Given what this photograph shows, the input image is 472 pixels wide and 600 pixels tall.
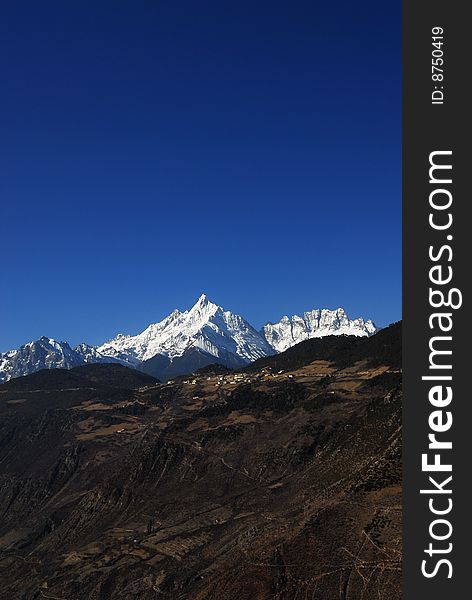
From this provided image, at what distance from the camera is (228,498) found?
375 feet

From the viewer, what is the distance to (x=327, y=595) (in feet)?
174

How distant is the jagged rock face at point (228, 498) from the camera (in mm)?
59688

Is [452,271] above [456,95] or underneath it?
underneath

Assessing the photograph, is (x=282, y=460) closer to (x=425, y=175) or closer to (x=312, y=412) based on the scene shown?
(x=312, y=412)

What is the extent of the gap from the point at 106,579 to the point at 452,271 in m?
89.5

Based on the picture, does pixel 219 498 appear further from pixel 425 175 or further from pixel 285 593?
pixel 425 175

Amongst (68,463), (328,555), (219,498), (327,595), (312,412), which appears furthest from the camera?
(68,463)

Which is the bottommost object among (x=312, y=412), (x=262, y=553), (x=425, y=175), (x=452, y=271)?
(x=262, y=553)

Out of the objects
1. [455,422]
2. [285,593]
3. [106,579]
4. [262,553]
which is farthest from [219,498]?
[455,422]

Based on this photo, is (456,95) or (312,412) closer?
(456,95)

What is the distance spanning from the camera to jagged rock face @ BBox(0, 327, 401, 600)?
196 feet

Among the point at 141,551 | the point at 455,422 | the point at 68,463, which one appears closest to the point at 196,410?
the point at 68,463

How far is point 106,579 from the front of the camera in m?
89.4

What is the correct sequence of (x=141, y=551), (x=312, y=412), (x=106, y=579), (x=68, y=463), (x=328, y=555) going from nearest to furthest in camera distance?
(x=328, y=555) < (x=106, y=579) < (x=141, y=551) < (x=312, y=412) < (x=68, y=463)
